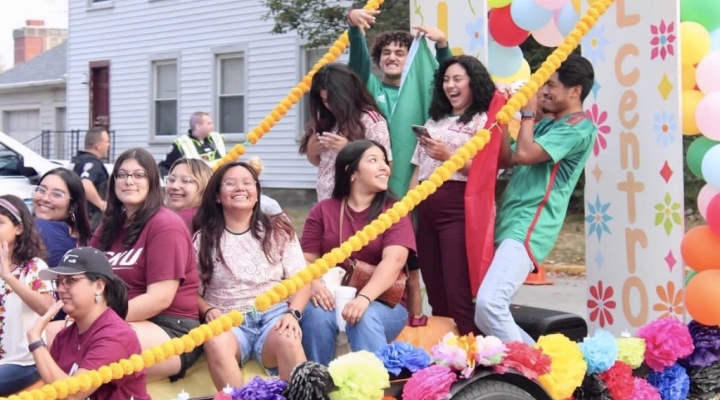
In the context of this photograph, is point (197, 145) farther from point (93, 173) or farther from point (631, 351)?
point (631, 351)

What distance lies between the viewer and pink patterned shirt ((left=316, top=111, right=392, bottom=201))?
500 centimetres

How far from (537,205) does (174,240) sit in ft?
5.51

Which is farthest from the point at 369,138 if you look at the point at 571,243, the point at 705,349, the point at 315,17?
the point at 315,17

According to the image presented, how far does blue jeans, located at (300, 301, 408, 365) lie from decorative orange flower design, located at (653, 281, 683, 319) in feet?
4.87

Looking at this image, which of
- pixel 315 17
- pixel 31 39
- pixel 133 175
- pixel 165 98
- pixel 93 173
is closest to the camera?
pixel 133 175

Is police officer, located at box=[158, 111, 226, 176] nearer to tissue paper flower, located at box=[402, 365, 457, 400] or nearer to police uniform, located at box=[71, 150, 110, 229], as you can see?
police uniform, located at box=[71, 150, 110, 229]

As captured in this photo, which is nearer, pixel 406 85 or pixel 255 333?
pixel 255 333

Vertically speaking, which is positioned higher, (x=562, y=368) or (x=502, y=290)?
(x=502, y=290)

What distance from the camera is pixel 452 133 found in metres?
4.74

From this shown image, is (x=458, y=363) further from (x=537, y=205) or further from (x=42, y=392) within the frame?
(x=42, y=392)

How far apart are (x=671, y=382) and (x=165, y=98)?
58.0ft

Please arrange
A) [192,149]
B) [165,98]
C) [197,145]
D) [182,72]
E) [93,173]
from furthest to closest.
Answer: [165,98]
[182,72]
[197,145]
[192,149]
[93,173]

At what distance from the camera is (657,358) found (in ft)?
14.5

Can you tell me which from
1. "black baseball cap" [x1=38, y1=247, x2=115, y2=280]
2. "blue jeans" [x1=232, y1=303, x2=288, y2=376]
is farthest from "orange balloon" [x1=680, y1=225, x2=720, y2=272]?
"black baseball cap" [x1=38, y1=247, x2=115, y2=280]
